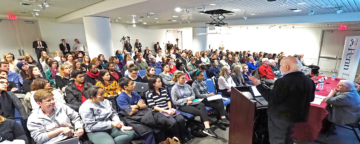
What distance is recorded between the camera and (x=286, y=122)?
1.69 meters

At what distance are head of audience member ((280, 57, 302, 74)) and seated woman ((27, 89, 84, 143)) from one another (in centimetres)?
252

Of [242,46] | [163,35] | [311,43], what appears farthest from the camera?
[163,35]

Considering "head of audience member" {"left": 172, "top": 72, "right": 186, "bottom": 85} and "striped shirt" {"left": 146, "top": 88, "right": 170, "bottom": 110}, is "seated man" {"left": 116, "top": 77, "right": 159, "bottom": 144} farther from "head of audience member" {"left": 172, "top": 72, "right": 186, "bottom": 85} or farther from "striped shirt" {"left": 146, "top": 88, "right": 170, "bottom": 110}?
"head of audience member" {"left": 172, "top": 72, "right": 186, "bottom": 85}

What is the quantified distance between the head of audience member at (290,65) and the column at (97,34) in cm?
623

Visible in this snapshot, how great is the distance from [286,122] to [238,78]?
267cm

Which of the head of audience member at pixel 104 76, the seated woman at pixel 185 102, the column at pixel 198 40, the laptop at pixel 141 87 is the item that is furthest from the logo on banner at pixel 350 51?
the head of audience member at pixel 104 76

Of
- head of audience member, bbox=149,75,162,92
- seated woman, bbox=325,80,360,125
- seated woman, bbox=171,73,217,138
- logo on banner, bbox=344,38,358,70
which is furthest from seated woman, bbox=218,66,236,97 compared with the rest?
logo on banner, bbox=344,38,358,70

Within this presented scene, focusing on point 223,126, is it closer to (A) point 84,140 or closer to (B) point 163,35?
(A) point 84,140

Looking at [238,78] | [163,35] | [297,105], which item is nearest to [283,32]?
[238,78]

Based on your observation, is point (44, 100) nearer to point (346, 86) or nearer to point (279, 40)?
point (346, 86)

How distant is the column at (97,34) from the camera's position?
594cm

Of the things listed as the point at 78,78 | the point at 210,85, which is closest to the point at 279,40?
the point at 210,85

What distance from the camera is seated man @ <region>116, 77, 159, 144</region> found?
2.31 metres

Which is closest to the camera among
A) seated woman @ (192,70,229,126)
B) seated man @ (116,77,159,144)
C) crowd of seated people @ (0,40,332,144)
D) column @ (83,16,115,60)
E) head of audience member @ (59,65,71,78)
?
crowd of seated people @ (0,40,332,144)
